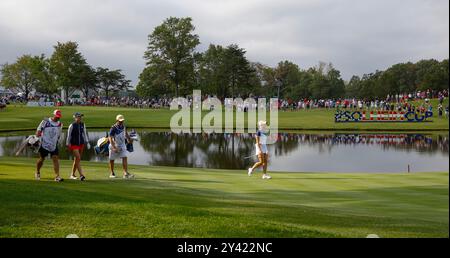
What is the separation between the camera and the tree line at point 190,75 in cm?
10488

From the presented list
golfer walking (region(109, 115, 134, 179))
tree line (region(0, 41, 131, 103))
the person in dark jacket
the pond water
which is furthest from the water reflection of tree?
tree line (region(0, 41, 131, 103))

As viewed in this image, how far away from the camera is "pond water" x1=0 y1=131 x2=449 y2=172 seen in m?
28.4

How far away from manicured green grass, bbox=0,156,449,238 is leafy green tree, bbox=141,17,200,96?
284 ft

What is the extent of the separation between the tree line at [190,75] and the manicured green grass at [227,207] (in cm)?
8002

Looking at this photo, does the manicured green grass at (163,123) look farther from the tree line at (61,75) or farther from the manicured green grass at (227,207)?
the tree line at (61,75)

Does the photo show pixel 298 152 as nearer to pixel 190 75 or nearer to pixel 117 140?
pixel 117 140

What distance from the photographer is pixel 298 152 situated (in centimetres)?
3506

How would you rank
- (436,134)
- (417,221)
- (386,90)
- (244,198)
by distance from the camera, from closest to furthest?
1. (417,221)
2. (244,198)
3. (436,134)
4. (386,90)

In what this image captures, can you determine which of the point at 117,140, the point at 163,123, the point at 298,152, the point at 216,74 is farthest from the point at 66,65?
the point at 117,140

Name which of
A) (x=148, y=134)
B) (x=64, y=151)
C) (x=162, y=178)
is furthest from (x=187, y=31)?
(x=162, y=178)

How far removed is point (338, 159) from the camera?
31.2 meters

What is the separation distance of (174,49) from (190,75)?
6.66 metres

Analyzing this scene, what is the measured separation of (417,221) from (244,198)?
477 centimetres
